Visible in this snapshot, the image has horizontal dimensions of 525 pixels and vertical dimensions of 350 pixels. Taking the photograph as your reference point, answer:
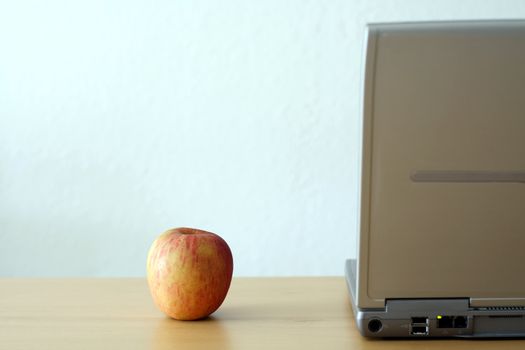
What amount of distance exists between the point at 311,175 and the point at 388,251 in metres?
→ 2.28

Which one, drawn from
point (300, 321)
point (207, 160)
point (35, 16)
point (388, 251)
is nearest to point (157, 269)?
point (300, 321)

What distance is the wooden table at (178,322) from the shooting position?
35.3 inches

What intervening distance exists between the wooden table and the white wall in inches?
75.7

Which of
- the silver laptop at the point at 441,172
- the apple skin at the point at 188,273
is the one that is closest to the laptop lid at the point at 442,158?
the silver laptop at the point at 441,172

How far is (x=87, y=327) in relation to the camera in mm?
961

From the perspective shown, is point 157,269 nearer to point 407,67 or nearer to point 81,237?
point 407,67

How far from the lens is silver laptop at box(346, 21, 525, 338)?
33.6 inches

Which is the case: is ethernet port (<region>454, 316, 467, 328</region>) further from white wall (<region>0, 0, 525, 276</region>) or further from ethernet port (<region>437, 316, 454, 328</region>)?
white wall (<region>0, 0, 525, 276</region>)

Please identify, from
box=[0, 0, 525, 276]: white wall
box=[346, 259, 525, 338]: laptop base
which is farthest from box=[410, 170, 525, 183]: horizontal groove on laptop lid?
box=[0, 0, 525, 276]: white wall

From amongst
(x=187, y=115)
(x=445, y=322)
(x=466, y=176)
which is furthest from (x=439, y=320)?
(x=187, y=115)

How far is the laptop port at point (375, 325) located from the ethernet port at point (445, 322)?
69mm

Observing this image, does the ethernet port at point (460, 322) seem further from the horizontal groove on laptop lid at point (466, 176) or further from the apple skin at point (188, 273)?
the apple skin at point (188, 273)

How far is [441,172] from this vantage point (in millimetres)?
871

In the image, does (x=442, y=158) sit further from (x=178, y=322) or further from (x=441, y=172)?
(x=178, y=322)
